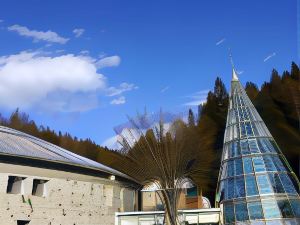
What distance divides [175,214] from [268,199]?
5.56m

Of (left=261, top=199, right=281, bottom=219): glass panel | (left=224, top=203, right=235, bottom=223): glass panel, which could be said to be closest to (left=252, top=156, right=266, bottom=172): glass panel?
(left=261, top=199, right=281, bottom=219): glass panel

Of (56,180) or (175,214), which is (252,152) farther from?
(56,180)

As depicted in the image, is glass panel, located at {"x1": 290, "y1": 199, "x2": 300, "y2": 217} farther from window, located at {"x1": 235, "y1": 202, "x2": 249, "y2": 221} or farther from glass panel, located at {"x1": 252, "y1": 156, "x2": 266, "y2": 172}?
window, located at {"x1": 235, "y1": 202, "x2": 249, "y2": 221}

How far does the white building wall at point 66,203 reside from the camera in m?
19.2

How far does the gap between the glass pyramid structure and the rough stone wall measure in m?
Result: 6.97

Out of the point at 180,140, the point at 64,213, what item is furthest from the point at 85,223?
the point at 180,140

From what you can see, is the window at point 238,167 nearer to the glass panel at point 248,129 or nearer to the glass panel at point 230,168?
the glass panel at point 230,168

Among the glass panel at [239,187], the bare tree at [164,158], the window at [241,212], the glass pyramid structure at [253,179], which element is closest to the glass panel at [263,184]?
the glass pyramid structure at [253,179]

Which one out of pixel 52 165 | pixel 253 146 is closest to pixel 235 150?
pixel 253 146

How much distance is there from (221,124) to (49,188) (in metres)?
23.1

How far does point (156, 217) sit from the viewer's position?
24406mm

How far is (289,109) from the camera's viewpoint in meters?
33.9

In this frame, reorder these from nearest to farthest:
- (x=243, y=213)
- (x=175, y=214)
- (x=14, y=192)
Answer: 1. (x=14, y=192)
2. (x=243, y=213)
3. (x=175, y=214)

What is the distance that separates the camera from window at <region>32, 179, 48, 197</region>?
2094 centimetres
